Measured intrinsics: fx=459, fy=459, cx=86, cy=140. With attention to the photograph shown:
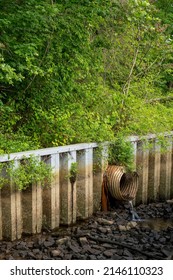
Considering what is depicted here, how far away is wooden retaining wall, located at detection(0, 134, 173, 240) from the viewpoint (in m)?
7.56

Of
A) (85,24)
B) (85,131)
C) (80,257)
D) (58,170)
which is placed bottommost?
(80,257)

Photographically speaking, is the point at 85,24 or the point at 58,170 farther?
the point at 85,24

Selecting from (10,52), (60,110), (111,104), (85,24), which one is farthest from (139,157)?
(10,52)

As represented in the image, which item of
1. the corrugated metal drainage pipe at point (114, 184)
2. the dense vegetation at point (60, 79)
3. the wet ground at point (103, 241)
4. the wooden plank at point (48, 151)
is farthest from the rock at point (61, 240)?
the corrugated metal drainage pipe at point (114, 184)

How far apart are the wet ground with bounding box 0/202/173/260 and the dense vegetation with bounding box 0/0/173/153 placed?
1.61 meters

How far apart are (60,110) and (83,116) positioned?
74 cm

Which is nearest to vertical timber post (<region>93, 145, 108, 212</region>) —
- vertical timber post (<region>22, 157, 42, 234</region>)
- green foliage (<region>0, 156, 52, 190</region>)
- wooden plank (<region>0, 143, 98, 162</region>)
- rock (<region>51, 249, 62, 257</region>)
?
wooden plank (<region>0, 143, 98, 162</region>)

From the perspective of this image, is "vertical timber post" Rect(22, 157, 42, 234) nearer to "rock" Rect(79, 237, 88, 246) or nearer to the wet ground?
the wet ground

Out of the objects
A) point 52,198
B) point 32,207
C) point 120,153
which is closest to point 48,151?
point 52,198

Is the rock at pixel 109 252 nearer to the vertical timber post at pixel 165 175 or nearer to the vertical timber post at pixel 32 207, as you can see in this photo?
the vertical timber post at pixel 32 207

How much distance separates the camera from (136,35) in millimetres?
11969

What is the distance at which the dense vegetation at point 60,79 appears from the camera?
8.39 metres

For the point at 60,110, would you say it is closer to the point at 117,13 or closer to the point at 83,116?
the point at 83,116

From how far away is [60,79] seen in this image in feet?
30.4
